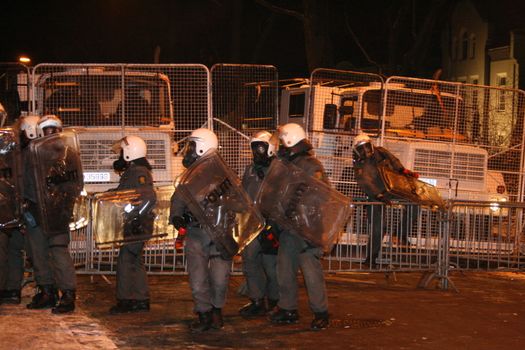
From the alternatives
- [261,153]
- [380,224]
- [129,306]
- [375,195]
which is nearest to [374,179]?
[375,195]

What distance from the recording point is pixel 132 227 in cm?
909

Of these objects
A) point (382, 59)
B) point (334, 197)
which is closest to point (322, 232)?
point (334, 197)

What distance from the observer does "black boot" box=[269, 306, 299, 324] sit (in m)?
8.69

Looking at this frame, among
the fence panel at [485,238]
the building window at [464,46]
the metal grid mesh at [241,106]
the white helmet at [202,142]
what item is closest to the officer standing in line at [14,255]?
→ the white helmet at [202,142]

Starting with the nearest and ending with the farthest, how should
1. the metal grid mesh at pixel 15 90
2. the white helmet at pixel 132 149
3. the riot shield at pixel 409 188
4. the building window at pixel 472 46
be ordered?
1. the white helmet at pixel 132 149
2. the riot shield at pixel 409 188
3. the metal grid mesh at pixel 15 90
4. the building window at pixel 472 46

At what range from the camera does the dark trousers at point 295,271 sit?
845cm

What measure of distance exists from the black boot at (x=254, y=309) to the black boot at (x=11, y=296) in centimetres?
254

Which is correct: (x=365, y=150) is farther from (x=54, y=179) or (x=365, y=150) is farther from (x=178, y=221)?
(x=54, y=179)

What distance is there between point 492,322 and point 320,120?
654 cm

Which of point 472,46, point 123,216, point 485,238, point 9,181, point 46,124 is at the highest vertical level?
point 472,46

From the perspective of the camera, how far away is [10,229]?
919 cm

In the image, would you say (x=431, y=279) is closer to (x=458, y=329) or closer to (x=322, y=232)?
(x=458, y=329)

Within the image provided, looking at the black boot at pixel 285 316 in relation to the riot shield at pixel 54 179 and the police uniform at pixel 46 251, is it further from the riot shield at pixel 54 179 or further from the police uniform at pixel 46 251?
the riot shield at pixel 54 179

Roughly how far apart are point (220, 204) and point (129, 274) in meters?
1.53
